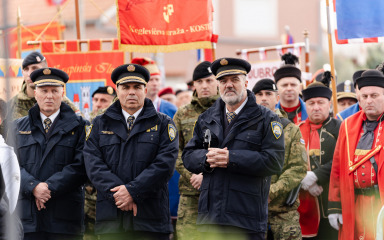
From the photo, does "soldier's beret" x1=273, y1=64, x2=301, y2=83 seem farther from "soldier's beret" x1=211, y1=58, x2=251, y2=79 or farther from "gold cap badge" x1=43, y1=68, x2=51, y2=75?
→ "gold cap badge" x1=43, y1=68, x2=51, y2=75

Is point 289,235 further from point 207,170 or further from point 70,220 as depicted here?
point 70,220

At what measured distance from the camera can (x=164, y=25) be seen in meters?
9.19

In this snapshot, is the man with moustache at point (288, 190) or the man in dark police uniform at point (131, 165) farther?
the man with moustache at point (288, 190)

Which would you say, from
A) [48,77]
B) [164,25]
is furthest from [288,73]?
[48,77]

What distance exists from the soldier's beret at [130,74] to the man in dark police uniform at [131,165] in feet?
0.04

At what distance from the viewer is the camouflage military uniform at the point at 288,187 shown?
720cm

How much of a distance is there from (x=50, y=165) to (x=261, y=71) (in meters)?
4.39

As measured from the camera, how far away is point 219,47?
122 ft

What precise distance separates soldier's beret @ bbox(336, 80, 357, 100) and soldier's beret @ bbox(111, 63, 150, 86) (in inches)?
148

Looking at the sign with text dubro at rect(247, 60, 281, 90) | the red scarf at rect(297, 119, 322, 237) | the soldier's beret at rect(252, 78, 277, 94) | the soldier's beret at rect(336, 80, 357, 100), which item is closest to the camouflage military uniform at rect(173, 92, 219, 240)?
the soldier's beret at rect(252, 78, 277, 94)

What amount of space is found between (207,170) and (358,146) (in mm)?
1655

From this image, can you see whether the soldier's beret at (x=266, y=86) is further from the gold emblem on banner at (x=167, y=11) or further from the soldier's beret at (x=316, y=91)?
the gold emblem on banner at (x=167, y=11)

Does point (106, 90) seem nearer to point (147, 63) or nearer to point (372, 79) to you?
point (147, 63)

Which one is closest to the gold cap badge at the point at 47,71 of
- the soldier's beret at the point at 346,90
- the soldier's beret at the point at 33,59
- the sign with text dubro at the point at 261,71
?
the soldier's beret at the point at 33,59
